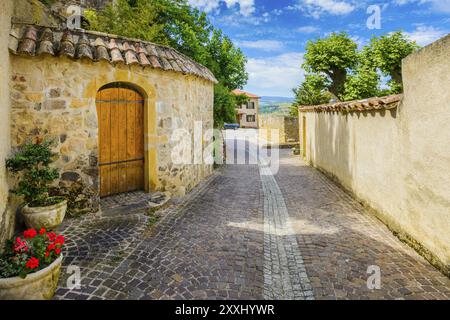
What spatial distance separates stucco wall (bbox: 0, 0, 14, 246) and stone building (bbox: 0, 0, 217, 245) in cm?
2

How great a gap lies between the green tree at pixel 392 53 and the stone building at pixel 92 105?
15641 millimetres

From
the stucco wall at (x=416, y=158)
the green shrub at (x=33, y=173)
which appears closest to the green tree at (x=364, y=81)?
the stucco wall at (x=416, y=158)

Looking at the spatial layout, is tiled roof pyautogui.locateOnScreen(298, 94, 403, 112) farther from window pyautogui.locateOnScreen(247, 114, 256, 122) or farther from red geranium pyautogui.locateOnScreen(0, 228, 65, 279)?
window pyautogui.locateOnScreen(247, 114, 256, 122)

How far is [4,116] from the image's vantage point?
14.2ft

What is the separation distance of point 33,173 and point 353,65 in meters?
20.5

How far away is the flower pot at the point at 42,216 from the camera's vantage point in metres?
4.36

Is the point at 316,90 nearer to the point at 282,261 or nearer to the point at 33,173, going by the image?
Result: the point at 282,261

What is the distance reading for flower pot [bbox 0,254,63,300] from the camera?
2.69 metres

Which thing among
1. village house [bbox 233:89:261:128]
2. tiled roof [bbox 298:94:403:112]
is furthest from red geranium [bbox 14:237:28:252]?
village house [bbox 233:89:261:128]

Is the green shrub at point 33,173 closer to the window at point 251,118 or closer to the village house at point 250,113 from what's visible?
the village house at point 250,113

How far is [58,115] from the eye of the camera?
529cm
